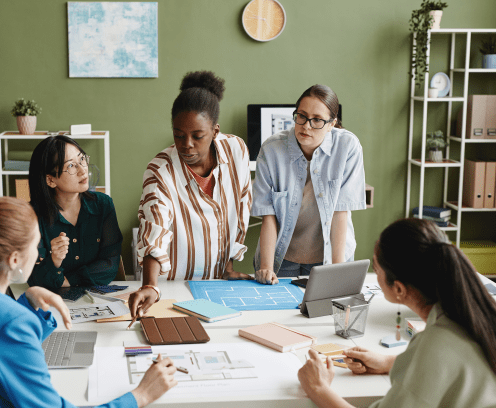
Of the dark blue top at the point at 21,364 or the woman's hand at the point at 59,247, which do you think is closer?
the dark blue top at the point at 21,364

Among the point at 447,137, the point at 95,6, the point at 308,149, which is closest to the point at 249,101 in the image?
the point at 95,6

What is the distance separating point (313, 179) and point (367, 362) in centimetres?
93

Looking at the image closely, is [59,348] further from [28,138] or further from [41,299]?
[28,138]

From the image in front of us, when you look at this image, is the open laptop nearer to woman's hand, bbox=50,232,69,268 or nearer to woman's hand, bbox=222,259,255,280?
woman's hand, bbox=222,259,255,280

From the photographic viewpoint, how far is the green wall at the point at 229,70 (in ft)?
13.0

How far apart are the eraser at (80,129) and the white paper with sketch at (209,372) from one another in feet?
8.47

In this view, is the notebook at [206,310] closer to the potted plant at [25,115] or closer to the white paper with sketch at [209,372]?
the white paper with sketch at [209,372]

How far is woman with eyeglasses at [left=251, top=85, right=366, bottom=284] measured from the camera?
2156 mm

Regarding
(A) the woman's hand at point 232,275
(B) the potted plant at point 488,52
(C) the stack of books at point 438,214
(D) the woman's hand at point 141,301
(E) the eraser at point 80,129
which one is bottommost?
(C) the stack of books at point 438,214

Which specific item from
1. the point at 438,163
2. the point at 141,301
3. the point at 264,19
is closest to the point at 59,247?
the point at 141,301

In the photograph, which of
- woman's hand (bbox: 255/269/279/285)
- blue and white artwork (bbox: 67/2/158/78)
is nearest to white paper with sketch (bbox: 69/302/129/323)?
woman's hand (bbox: 255/269/279/285)

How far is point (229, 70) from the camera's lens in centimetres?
412

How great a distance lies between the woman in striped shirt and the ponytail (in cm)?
86

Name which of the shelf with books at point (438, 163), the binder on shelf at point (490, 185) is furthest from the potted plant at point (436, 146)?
the binder on shelf at point (490, 185)
